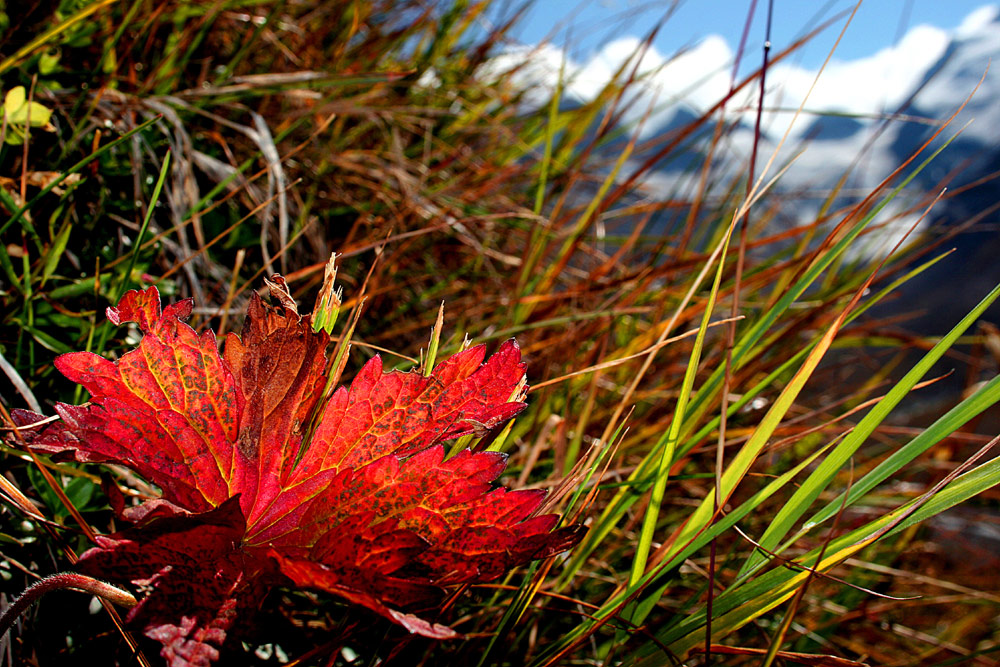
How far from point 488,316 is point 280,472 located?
2.51ft

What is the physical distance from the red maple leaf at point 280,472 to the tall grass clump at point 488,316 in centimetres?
8

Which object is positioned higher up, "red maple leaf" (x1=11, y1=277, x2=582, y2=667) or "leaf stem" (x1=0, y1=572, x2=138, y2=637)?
"red maple leaf" (x1=11, y1=277, x2=582, y2=667)

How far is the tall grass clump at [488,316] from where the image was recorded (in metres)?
0.49

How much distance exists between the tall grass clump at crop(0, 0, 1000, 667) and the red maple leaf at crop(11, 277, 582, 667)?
8cm

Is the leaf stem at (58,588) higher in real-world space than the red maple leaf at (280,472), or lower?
lower

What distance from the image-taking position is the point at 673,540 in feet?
1.76

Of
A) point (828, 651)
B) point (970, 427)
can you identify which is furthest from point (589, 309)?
point (970, 427)

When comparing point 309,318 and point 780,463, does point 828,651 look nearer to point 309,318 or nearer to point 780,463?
point 780,463

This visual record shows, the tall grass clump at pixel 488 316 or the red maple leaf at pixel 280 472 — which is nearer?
the red maple leaf at pixel 280 472

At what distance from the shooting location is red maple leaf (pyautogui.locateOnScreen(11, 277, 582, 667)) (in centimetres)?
35

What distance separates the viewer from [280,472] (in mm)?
388

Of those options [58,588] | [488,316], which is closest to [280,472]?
[58,588]

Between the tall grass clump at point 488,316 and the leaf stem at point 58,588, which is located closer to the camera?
the leaf stem at point 58,588

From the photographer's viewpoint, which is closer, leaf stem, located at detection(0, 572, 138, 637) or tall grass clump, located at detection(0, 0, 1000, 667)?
leaf stem, located at detection(0, 572, 138, 637)
